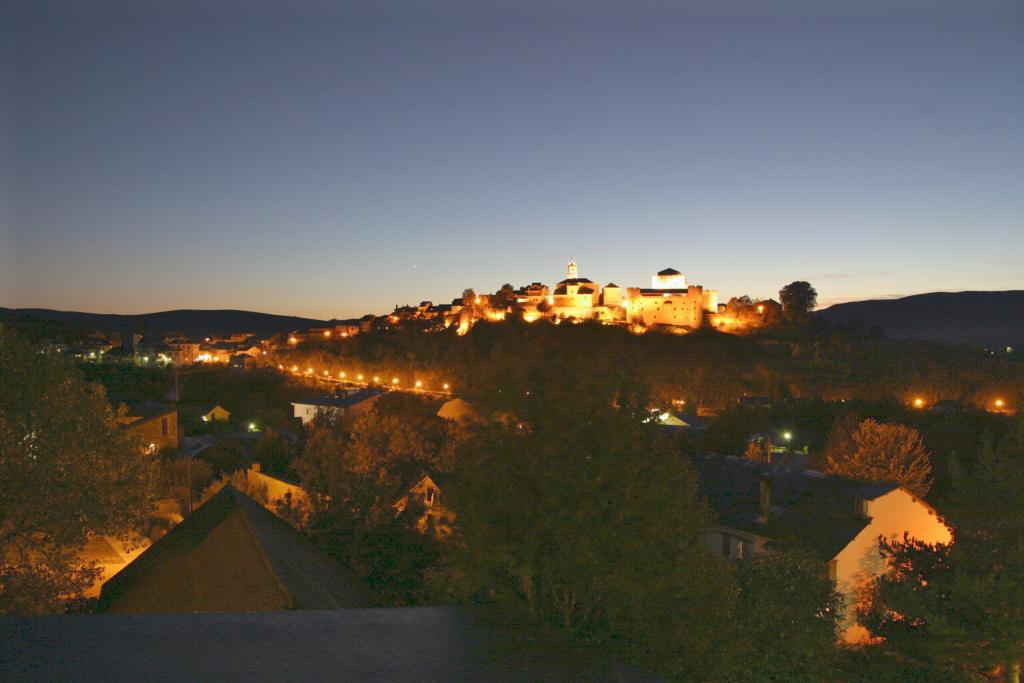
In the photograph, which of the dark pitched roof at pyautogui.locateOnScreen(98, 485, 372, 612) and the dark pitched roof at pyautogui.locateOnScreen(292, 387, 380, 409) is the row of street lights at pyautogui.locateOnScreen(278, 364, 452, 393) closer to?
the dark pitched roof at pyautogui.locateOnScreen(292, 387, 380, 409)

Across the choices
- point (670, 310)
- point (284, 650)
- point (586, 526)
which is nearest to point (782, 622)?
point (586, 526)

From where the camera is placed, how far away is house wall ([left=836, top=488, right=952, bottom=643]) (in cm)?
1683

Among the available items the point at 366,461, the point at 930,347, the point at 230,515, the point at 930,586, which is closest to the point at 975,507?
the point at 930,586

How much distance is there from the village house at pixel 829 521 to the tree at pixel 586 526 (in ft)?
25.1

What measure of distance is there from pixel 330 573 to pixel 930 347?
283ft

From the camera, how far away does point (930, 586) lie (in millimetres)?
13695

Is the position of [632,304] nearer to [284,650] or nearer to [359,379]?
[359,379]

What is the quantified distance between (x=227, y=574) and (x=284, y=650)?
16.8 ft

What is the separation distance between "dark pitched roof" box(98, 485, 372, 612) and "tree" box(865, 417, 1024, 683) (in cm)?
1059

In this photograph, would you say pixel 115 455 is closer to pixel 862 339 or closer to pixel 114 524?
pixel 114 524

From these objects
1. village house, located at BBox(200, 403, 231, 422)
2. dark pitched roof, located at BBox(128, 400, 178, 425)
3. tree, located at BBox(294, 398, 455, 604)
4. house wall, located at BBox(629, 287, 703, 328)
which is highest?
house wall, located at BBox(629, 287, 703, 328)

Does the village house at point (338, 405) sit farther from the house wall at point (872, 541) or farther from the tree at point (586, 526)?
the tree at point (586, 526)

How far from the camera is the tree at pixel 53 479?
9.52 m

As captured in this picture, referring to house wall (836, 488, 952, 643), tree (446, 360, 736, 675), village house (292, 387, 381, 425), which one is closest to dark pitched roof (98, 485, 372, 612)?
tree (446, 360, 736, 675)
